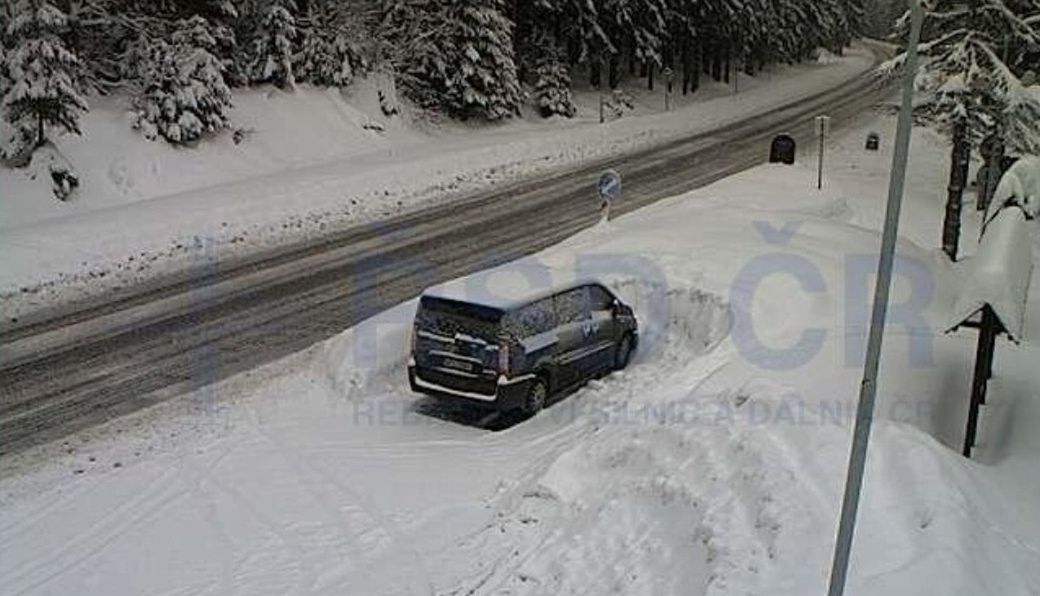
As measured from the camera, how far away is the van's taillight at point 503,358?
12508mm

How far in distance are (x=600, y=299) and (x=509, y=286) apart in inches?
62.6

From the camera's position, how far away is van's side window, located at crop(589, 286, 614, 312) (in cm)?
1452

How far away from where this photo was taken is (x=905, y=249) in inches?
769

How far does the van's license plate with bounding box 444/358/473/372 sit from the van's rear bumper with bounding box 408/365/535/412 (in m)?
0.12

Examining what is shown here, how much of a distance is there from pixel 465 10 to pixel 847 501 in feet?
108

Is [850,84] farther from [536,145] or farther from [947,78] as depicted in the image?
[947,78]

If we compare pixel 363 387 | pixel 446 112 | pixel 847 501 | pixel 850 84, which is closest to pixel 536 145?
pixel 446 112

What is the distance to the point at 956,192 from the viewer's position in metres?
22.6

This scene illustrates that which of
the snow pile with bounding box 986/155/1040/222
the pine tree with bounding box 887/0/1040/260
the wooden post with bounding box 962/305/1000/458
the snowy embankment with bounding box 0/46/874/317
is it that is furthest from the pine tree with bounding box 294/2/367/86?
the wooden post with bounding box 962/305/1000/458

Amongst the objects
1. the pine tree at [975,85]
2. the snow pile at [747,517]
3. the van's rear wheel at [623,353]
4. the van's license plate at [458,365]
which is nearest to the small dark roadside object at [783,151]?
the pine tree at [975,85]

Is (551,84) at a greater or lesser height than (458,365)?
lesser

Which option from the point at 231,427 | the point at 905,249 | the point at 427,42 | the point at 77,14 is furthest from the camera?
the point at 427,42

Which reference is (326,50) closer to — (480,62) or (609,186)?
(480,62)

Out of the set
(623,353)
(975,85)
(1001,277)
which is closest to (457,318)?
(623,353)
